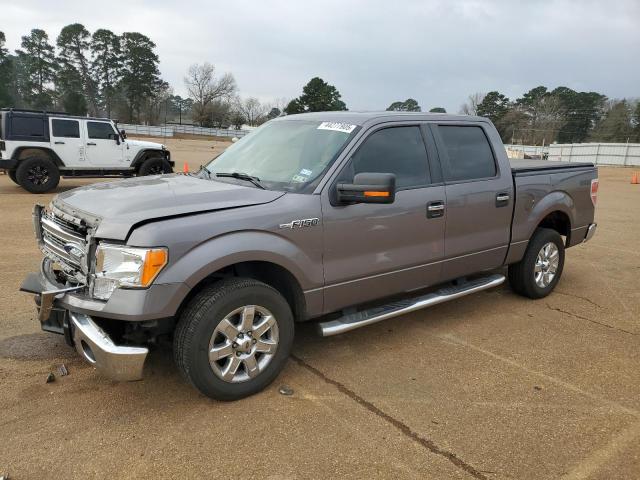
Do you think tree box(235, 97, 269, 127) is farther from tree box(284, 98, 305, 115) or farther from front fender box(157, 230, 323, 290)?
front fender box(157, 230, 323, 290)

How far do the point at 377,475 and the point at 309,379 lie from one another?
1074 mm

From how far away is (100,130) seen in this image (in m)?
13.4

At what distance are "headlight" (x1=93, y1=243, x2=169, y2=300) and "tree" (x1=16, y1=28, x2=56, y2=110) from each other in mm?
85929

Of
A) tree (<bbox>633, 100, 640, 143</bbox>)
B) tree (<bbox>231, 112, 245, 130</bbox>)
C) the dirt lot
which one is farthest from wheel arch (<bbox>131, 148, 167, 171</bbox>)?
tree (<bbox>231, 112, 245, 130</bbox>)

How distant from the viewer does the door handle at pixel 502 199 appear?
4633 mm

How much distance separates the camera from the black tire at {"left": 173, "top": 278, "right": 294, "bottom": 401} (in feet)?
9.71

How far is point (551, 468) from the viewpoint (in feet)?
8.76

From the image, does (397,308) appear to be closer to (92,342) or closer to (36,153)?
(92,342)

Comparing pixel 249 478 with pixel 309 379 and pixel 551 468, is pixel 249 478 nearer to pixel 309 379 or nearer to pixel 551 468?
pixel 309 379

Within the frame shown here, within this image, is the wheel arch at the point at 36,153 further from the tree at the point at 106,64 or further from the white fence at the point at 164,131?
the tree at the point at 106,64

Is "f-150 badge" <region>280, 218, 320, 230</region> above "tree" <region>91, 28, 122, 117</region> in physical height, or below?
below

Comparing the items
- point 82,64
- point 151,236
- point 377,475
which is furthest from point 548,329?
point 82,64

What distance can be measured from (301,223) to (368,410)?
50.2 inches

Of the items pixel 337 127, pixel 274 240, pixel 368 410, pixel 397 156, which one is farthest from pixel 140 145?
pixel 368 410
